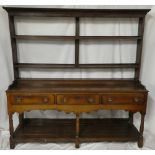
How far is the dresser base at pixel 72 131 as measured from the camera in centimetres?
255

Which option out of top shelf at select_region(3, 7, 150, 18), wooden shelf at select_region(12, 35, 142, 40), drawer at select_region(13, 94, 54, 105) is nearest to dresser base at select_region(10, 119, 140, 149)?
drawer at select_region(13, 94, 54, 105)

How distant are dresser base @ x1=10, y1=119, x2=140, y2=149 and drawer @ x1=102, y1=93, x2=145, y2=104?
49 cm

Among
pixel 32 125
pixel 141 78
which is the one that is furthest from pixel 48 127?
pixel 141 78

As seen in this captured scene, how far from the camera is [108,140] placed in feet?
8.45

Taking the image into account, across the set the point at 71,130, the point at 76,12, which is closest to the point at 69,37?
the point at 76,12

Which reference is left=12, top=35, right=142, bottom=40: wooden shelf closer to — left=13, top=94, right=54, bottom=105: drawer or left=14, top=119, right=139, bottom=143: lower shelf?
left=13, top=94, right=54, bottom=105: drawer

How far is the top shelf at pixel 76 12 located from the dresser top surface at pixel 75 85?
0.81 metres

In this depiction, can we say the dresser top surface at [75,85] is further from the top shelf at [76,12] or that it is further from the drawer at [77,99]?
the top shelf at [76,12]

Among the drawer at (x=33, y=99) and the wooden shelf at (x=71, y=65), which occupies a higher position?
the wooden shelf at (x=71, y=65)

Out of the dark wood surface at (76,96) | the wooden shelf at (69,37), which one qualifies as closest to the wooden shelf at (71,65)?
the dark wood surface at (76,96)

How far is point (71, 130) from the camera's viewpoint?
2711 millimetres

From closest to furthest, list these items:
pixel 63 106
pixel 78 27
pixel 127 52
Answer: pixel 63 106 → pixel 78 27 → pixel 127 52

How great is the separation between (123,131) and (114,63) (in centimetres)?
88
